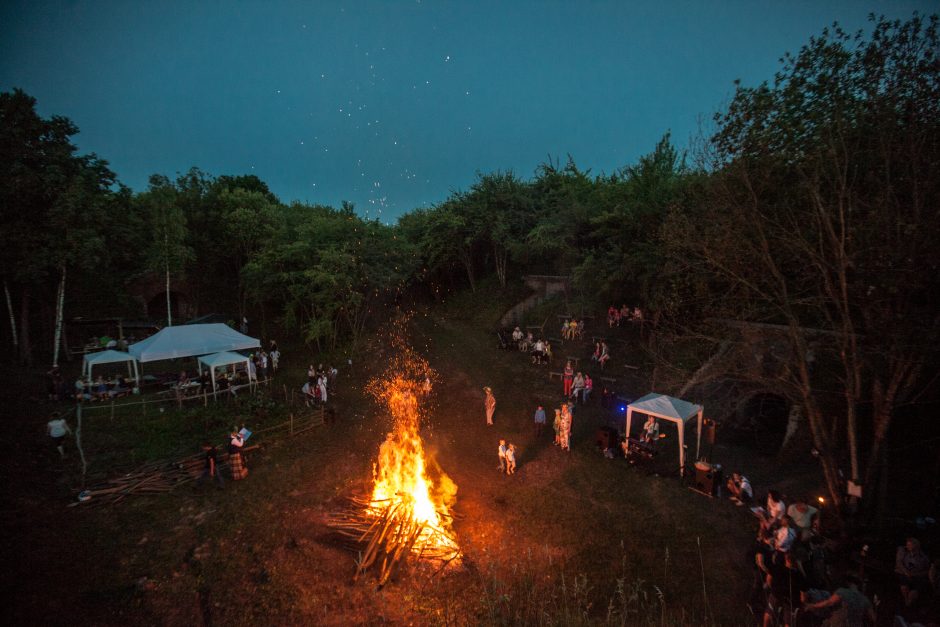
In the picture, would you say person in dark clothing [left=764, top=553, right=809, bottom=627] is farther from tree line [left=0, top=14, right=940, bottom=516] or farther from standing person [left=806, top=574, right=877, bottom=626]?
tree line [left=0, top=14, right=940, bottom=516]

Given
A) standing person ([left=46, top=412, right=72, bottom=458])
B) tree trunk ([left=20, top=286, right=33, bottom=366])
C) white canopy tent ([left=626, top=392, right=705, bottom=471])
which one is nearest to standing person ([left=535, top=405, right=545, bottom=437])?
white canopy tent ([left=626, top=392, right=705, bottom=471])

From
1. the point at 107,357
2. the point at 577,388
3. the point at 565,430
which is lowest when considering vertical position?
the point at 565,430

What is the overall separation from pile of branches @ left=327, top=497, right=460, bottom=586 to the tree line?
7751mm

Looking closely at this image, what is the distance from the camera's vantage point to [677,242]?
439 inches

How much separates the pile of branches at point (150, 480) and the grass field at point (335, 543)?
0.38 meters

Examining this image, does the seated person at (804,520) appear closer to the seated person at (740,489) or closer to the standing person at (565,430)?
the seated person at (740,489)

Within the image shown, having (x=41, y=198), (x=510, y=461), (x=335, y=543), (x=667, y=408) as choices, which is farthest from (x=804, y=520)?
(x=41, y=198)

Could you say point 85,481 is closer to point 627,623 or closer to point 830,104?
point 627,623

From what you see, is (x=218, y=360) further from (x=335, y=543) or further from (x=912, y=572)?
(x=912, y=572)

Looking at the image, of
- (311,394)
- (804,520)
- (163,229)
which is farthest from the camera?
(163,229)

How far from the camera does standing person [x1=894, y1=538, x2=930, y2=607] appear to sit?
686 centimetres

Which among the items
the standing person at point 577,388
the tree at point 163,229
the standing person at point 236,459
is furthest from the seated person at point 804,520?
the tree at point 163,229

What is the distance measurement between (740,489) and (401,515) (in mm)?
8927

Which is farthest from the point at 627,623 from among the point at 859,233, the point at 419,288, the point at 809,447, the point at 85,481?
the point at 419,288
